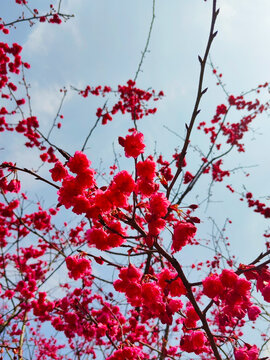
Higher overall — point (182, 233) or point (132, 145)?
point (132, 145)

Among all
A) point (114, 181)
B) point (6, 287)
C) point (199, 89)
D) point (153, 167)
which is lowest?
point (114, 181)

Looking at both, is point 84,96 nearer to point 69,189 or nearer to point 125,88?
point 125,88

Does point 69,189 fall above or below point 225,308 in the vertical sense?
above

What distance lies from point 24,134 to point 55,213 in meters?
2.98

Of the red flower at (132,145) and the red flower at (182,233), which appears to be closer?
the red flower at (182,233)

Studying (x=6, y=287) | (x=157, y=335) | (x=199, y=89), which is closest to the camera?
(x=199, y=89)

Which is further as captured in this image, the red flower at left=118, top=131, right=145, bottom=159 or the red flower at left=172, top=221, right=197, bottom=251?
the red flower at left=118, top=131, right=145, bottom=159

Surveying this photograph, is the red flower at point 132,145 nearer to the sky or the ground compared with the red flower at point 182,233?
nearer to the sky

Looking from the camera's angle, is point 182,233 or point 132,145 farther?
point 132,145

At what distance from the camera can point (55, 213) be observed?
8859 mm

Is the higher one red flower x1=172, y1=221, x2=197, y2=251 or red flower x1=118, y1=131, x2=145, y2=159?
red flower x1=118, y1=131, x2=145, y2=159

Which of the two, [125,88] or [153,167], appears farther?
[125,88]

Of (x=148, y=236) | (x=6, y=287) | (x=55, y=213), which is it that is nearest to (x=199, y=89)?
(x=148, y=236)

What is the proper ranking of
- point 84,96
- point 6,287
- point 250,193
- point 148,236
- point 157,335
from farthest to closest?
point 84,96, point 250,193, point 157,335, point 6,287, point 148,236
